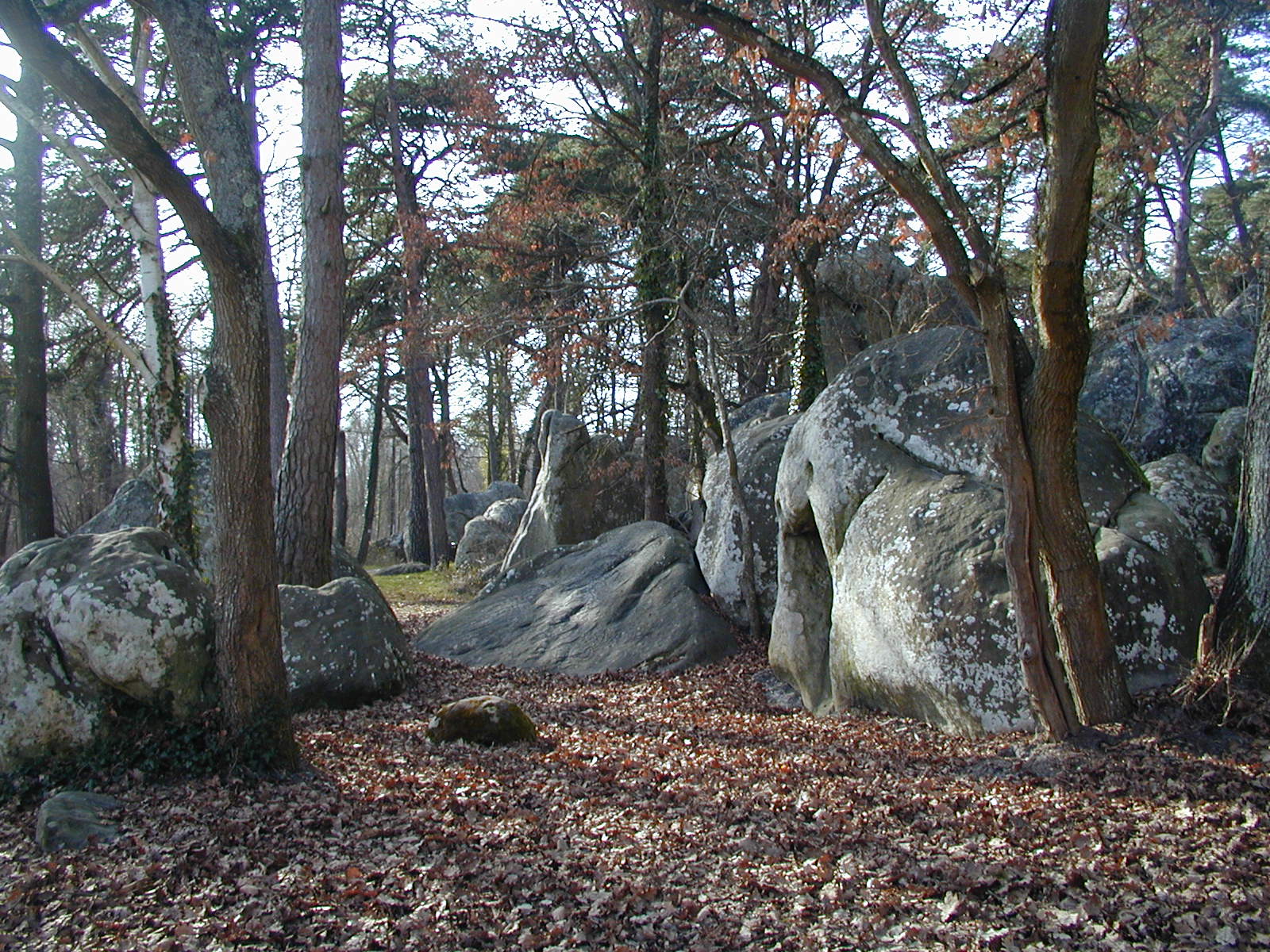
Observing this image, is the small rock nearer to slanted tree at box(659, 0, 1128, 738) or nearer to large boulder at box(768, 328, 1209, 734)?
large boulder at box(768, 328, 1209, 734)

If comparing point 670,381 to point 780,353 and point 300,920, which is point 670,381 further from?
point 300,920

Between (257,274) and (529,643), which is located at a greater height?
(257,274)

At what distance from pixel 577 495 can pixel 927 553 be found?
33.5 ft

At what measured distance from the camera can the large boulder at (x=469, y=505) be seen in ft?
86.7

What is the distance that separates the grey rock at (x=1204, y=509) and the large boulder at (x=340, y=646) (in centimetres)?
763

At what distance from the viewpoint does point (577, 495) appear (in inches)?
642

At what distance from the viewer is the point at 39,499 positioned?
12.6 meters

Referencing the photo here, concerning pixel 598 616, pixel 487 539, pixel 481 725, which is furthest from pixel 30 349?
pixel 481 725

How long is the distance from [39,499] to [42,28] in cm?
978

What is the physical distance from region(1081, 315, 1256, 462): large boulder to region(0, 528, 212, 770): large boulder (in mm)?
11036

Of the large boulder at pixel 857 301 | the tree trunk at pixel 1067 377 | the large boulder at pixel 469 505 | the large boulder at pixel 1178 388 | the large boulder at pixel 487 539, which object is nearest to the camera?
the tree trunk at pixel 1067 377

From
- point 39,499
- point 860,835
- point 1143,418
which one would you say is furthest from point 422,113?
point 860,835

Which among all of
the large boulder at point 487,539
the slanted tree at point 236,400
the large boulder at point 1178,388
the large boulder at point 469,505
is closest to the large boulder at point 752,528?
the large boulder at point 1178,388

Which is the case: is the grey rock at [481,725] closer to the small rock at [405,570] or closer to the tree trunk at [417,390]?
the tree trunk at [417,390]
